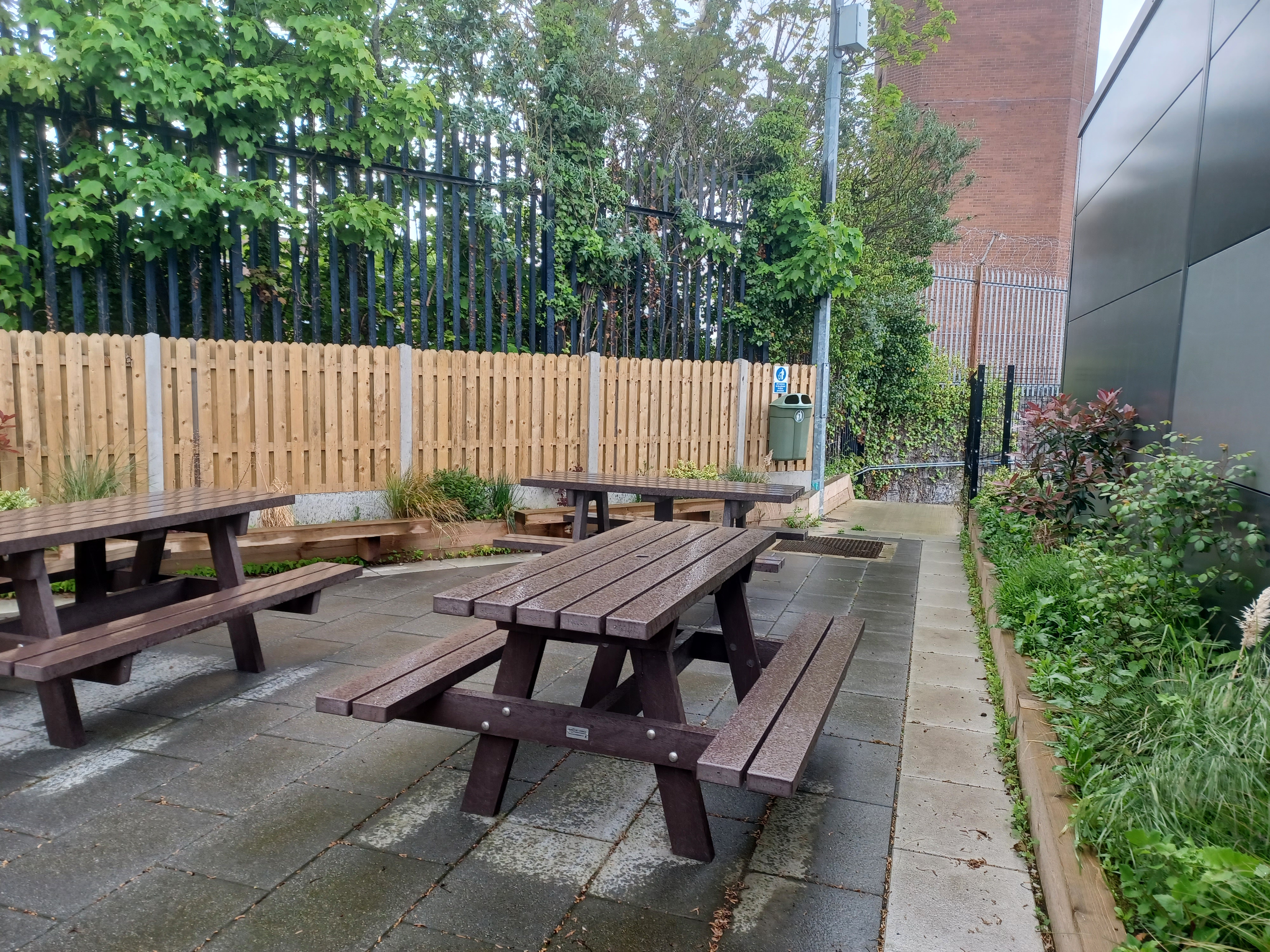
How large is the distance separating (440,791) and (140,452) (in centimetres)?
468

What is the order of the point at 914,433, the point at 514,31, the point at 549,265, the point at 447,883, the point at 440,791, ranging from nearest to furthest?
1. the point at 447,883
2. the point at 440,791
3. the point at 549,265
4. the point at 514,31
5. the point at 914,433

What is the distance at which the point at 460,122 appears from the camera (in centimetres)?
912

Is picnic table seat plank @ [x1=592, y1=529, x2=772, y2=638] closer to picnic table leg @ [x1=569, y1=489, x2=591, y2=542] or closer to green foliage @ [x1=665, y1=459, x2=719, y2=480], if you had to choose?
picnic table leg @ [x1=569, y1=489, x2=591, y2=542]

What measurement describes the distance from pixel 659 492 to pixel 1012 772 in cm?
307

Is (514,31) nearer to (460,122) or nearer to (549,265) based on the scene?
(460,122)

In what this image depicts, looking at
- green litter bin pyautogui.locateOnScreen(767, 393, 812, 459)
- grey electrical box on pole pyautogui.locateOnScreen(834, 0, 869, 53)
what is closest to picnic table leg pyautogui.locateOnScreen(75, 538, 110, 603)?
green litter bin pyautogui.locateOnScreen(767, 393, 812, 459)

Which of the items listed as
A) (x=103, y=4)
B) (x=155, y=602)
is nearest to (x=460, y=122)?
(x=103, y=4)

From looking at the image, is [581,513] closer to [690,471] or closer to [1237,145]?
[690,471]

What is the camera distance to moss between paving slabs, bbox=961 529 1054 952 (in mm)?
2396

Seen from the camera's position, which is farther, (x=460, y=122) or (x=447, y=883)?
(x=460, y=122)

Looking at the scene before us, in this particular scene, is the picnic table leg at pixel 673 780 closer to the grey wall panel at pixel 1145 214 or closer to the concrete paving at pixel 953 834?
the concrete paving at pixel 953 834

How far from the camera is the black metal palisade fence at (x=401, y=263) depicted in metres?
6.71

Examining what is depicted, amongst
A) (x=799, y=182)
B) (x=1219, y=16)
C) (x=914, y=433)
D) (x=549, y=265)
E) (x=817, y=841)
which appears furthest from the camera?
(x=914, y=433)

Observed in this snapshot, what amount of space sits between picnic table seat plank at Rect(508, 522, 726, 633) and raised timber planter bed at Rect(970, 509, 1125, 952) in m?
1.35
